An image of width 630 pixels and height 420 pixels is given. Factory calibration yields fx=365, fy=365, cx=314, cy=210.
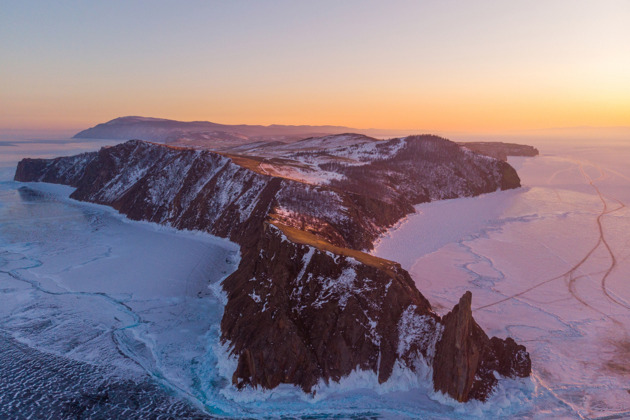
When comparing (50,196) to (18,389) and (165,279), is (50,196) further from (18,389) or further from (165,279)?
(18,389)

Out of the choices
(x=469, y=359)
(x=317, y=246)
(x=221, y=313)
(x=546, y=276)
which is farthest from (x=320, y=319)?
(x=546, y=276)

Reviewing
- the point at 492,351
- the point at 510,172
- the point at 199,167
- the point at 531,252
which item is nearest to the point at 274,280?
the point at 492,351

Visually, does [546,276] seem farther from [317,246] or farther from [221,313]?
[221,313]

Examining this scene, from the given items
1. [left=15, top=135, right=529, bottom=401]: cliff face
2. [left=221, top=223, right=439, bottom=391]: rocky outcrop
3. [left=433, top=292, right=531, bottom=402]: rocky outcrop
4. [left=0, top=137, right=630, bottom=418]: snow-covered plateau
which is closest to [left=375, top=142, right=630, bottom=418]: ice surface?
[left=0, top=137, right=630, bottom=418]: snow-covered plateau

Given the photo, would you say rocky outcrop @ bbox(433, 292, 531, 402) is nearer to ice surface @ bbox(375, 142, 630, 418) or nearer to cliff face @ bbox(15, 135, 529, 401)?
cliff face @ bbox(15, 135, 529, 401)

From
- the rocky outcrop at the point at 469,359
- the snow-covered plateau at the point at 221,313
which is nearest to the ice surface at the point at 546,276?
the snow-covered plateau at the point at 221,313

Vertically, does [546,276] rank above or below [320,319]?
below
